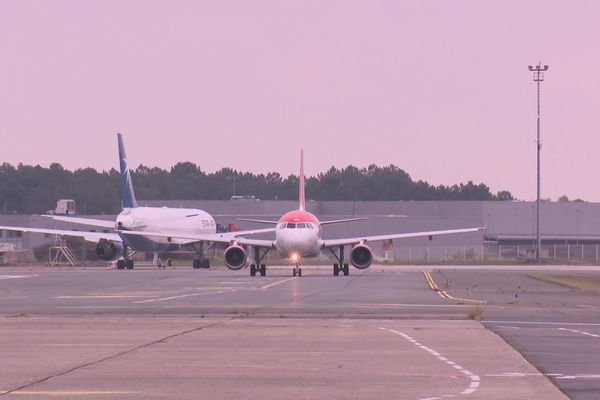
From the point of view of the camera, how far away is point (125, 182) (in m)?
85.7

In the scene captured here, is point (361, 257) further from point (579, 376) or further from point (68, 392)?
point (68, 392)

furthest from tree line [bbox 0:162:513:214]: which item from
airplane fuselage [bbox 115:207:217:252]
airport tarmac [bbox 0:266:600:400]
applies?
airport tarmac [bbox 0:266:600:400]

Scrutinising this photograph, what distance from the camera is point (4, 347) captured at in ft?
63.4

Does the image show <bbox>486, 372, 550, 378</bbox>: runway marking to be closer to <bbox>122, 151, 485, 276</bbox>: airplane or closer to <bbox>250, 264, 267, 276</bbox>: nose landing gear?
<bbox>122, 151, 485, 276</bbox>: airplane

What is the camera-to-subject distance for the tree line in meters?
178

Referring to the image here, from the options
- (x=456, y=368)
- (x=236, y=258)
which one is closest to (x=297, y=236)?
(x=236, y=258)

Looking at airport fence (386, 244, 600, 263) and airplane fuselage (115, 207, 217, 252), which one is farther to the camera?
airport fence (386, 244, 600, 263)

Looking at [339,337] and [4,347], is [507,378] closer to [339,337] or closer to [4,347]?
[339,337]

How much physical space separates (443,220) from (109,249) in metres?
50.1

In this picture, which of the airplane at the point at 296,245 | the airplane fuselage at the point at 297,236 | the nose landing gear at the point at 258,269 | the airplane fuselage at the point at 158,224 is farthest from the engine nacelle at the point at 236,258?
the airplane fuselage at the point at 158,224

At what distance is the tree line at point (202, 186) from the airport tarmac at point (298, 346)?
Result: 455 ft

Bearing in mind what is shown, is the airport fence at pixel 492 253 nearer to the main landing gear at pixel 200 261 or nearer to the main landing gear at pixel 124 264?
the main landing gear at pixel 200 261

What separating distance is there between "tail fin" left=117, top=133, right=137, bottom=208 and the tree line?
83.1 meters

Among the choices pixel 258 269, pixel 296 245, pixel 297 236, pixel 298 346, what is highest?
pixel 297 236
